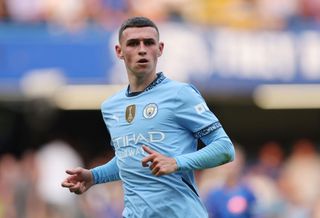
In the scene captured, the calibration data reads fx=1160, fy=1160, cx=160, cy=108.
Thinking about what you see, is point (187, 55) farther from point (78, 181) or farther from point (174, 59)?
point (78, 181)

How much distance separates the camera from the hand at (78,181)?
7679mm

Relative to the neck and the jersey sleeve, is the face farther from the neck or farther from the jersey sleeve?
the jersey sleeve

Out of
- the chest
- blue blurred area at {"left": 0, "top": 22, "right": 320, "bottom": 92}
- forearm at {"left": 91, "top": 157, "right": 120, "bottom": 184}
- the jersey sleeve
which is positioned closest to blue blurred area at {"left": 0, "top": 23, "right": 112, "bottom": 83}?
blue blurred area at {"left": 0, "top": 22, "right": 320, "bottom": 92}

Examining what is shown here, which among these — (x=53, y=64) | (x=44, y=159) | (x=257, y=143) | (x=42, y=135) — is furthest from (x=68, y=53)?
(x=257, y=143)

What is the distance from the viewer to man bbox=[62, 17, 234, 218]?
722 centimetres

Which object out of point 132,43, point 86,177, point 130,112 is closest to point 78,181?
point 86,177

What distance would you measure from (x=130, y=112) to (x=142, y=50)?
1.37 ft

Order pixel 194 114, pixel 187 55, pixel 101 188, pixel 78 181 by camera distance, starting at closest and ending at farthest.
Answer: pixel 194 114, pixel 78 181, pixel 101 188, pixel 187 55

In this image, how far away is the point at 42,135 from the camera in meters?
22.0

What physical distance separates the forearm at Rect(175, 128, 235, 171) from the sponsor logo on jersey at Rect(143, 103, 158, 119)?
361 millimetres

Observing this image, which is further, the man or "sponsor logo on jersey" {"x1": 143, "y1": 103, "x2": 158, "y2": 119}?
"sponsor logo on jersey" {"x1": 143, "y1": 103, "x2": 158, "y2": 119}

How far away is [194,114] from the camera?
7.23 meters

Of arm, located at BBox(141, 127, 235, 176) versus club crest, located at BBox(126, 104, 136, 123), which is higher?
club crest, located at BBox(126, 104, 136, 123)

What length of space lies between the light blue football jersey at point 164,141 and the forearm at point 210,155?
0.28ft
